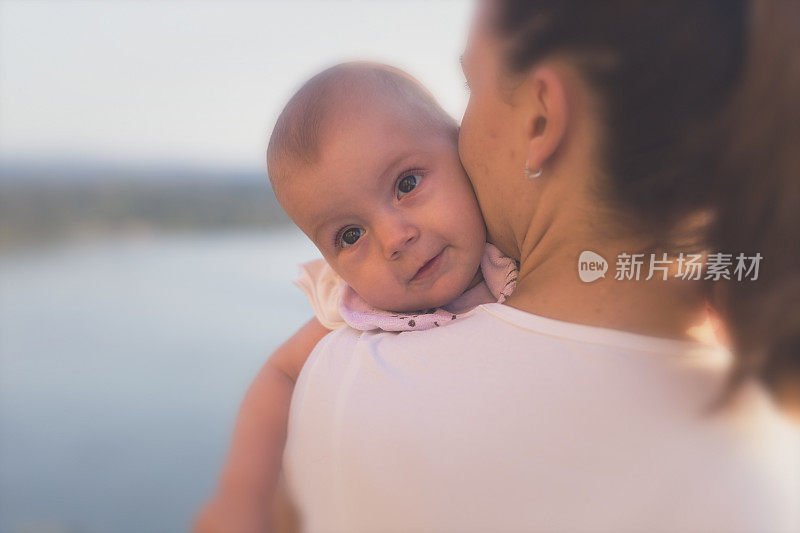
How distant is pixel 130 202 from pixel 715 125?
19.2ft

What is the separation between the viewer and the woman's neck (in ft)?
2.33

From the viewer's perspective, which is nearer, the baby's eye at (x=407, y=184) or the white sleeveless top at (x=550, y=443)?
the white sleeveless top at (x=550, y=443)

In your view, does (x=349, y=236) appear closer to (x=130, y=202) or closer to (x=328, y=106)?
(x=328, y=106)

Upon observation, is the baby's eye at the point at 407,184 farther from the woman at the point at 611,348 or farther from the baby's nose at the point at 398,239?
the woman at the point at 611,348

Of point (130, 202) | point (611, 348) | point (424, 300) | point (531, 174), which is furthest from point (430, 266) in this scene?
point (130, 202)

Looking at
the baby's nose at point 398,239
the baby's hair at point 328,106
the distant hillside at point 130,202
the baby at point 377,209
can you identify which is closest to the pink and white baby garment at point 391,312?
the baby at point 377,209

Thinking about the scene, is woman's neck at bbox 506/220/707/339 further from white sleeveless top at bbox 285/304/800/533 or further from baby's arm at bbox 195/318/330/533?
baby's arm at bbox 195/318/330/533

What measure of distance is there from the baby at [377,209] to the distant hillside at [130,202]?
14.4 ft

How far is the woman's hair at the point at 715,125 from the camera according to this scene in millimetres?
607

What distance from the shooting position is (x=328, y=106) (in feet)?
3.28

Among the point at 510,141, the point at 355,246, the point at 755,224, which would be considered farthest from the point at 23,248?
the point at 755,224

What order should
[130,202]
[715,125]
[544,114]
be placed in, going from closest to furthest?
[715,125]
[544,114]
[130,202]

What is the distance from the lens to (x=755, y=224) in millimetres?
647

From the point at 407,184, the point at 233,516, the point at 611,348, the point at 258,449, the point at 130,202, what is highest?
the point at 130,202
